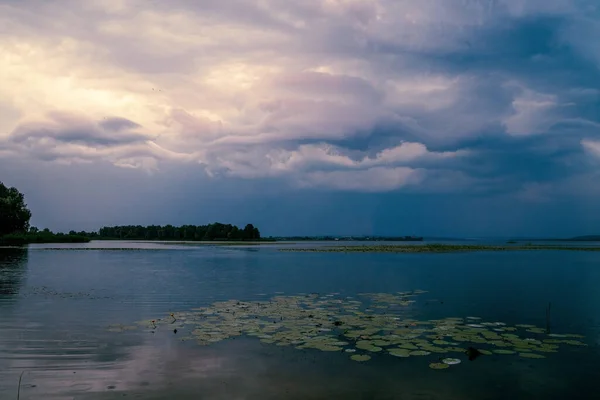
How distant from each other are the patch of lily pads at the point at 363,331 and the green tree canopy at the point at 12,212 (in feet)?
295

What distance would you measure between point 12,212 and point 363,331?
3897 inches

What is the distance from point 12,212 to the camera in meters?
93.8

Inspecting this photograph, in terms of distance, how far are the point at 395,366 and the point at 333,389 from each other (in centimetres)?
237

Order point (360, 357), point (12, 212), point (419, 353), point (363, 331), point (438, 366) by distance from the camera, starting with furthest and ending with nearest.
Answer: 1. point (12, 212)
2. point (363, 331)
3. point (419, 353)
4. point (360, 357)
5. point (438, 366)

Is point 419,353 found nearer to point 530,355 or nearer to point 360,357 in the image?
point 360,357

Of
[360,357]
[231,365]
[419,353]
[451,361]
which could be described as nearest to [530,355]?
[451,361]

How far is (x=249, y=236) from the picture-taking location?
7446 inches

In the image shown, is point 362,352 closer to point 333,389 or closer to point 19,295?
point 333,389

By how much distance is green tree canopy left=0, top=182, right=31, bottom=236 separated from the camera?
92.6 m

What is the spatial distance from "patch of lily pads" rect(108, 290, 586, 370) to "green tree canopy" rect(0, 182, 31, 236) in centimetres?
8984

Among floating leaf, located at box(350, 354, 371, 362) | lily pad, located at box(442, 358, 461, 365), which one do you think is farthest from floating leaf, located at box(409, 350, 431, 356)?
floating leaf, located at box(350, 354, 371, 362)

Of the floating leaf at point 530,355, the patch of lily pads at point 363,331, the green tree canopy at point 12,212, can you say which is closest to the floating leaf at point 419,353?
the patch of lily pads at point 363,331

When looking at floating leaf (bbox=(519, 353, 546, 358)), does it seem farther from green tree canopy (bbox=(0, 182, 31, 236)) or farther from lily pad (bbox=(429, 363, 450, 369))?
green tree canopy (bbox=(0, 182, 31, 236))

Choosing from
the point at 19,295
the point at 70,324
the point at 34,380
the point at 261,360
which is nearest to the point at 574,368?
the point at 261,360
